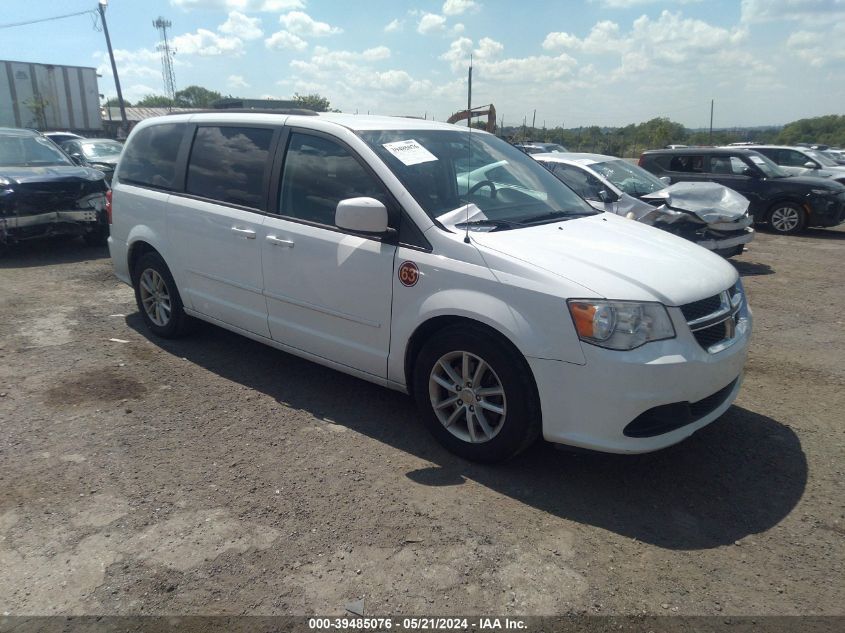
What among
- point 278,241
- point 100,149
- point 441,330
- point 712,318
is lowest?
point 441,330

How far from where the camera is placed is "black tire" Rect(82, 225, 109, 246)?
9555mm

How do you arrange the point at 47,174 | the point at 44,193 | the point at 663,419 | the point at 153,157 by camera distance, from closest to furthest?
1. the point at 663,419
2. the point at 153,157
3. the point at 44,193
4. the point at 47,174

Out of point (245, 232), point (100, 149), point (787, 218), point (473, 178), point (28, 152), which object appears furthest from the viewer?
point (100, 149)

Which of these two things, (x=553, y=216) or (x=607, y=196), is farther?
(x=607, y=196)

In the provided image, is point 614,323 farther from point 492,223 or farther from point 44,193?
point 44,193

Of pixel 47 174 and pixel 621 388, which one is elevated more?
pixel 47 174

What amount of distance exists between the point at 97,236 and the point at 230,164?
A: 20.3 ft

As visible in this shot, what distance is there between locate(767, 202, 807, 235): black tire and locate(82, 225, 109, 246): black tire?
11.9 m

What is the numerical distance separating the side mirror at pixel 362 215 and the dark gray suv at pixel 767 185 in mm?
10947

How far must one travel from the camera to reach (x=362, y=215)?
3.56m

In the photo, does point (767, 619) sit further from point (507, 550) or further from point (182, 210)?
point (182, 210)

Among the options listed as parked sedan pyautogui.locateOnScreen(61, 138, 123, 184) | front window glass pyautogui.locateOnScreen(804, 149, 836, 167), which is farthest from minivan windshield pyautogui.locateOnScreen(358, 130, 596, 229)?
front window glass pyautogui.locateOnScreen(804, 149, 836, 167)

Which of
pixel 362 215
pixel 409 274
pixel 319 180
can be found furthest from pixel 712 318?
pixel 319 180

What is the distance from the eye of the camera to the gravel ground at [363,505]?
2.61m
